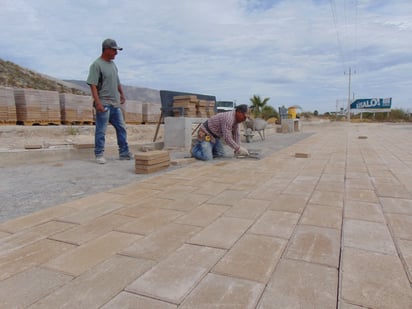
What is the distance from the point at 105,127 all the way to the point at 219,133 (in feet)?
6.51

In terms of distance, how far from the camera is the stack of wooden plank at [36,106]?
7.97m

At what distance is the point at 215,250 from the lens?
1748mm

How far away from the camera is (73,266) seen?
5.15 ft

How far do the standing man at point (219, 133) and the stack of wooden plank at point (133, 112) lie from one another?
5.95 m

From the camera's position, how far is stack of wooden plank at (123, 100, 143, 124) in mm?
10802

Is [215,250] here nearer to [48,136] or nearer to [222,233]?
[222,233]

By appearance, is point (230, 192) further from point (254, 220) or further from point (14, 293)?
point (14, 293)

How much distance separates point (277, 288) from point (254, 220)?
90 centimetres

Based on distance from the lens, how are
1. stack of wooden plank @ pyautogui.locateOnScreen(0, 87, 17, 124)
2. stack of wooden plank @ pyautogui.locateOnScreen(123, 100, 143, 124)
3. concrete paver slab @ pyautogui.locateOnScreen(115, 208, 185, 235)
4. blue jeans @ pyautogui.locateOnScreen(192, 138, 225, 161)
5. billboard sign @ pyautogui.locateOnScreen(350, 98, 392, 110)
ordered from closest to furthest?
concrete paver slab @ pyautogui.locateOnScreen(115, 208, 185, 235), blue jeans @ pyautogui.locateOnScreen(192, 138, 225, 161), stack of wooden plank @ pyautogui.locateOnScreen(0, 87, 17, 124), stack of wooden plank @ pyautogui.locateOnScreen(123, 100, 143, 124), billboard sign @ pyautogui.locateOnScreen(350, 98, 392, 110)

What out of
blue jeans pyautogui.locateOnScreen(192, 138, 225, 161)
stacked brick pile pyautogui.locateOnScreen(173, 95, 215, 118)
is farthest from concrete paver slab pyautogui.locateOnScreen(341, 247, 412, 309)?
stacked brick pile pyautogui.locateOnScreen(173, 95, 215, 118)

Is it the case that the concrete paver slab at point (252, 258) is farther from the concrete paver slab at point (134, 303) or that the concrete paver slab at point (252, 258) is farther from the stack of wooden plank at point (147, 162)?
the stack of wooden plank at point (147, 162)

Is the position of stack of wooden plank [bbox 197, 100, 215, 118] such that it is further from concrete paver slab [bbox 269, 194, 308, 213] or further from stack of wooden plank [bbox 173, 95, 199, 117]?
concrete paver slab [bbox 269, 194, 308, 213]

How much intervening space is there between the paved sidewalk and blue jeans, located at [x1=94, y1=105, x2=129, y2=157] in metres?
1.84

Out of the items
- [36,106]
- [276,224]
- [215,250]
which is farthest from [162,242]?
[36,106]
